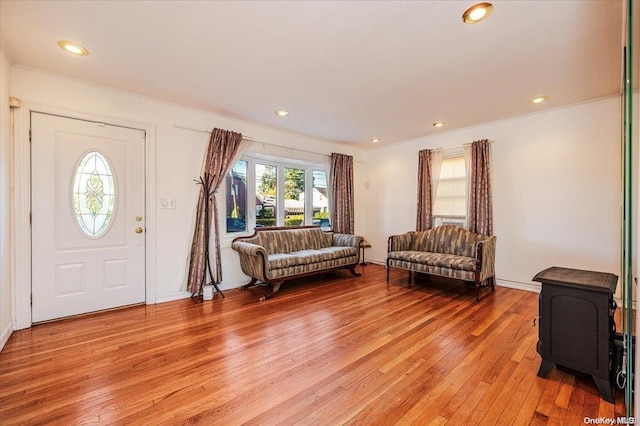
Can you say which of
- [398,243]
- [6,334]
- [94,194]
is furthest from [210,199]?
[398,243]

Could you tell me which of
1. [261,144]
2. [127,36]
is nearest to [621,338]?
[127,36]

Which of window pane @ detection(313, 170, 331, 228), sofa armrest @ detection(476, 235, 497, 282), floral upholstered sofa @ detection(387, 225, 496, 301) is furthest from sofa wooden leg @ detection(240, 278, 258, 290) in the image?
sofa armrest @ detection(476, 235, 497, 282)

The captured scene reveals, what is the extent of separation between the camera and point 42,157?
9.16 ft

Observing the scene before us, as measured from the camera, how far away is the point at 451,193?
4812 millimetres

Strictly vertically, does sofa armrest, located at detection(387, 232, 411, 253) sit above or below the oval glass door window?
below

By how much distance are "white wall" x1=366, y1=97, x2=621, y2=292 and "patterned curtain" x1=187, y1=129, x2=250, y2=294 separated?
A: 353 cm

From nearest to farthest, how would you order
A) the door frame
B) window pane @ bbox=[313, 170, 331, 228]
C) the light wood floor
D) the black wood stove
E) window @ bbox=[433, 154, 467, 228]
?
1. the light wood floor
2. the black wood stove
3. the door frame
4. window @ bbox=[433, 154, 467, 228]
5. window pane @ bbox=[313, 170, 331, 228]

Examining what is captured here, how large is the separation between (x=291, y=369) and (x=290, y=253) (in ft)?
8.17

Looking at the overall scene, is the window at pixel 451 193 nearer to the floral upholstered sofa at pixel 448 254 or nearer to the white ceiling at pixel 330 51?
the floral upholstered sofa at pixel 448 254

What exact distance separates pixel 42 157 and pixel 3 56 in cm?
88

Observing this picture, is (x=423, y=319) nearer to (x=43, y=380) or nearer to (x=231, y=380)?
(x=231, y=380)

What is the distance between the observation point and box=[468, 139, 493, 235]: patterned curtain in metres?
4.21

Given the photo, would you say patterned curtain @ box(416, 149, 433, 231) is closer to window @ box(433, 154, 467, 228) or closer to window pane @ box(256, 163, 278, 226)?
window @ box(433, 154, 467, 228)

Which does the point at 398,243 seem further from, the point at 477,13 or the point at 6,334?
the point at 6,334
